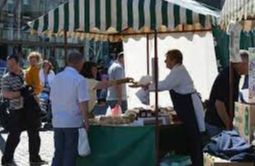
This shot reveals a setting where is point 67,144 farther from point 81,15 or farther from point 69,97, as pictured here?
point 81,15

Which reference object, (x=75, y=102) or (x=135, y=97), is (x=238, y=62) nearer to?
(x=75, y=102)

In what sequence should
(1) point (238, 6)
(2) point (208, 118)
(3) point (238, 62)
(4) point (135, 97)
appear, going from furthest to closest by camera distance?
(4) point (135, 97) → (2) point (208, 118) → (3) point (238, 62) → (1) point (238, 6)

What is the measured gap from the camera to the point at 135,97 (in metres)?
10.8

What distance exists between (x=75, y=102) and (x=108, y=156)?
0.81 m

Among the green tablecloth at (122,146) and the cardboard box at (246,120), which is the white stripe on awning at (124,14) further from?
the cardboard box at (246,120)

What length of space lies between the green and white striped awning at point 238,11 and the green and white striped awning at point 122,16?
0.46m

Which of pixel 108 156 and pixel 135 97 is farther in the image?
pixel 135 97

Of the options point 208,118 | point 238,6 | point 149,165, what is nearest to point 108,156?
point 149,165

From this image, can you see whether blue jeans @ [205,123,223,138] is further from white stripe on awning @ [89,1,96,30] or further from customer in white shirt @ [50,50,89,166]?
white stripe on awning @ [89,1,96,30]

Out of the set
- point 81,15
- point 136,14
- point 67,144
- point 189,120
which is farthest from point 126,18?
point 67,144

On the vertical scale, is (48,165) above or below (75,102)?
below

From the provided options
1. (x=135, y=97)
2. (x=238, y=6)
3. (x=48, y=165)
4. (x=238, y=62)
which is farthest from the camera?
(x=135, y=97)

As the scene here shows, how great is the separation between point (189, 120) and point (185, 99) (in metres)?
0.28

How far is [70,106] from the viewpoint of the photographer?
7543 mm
